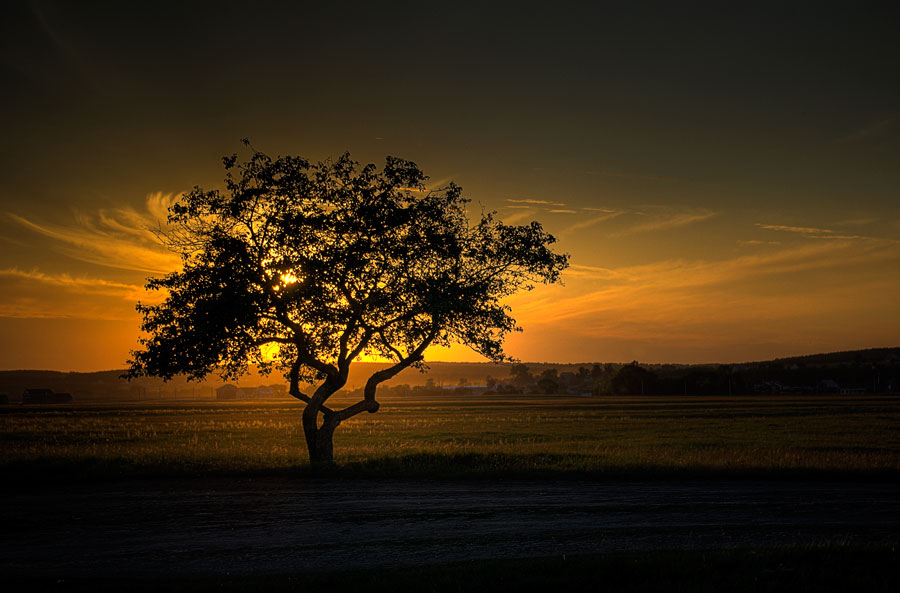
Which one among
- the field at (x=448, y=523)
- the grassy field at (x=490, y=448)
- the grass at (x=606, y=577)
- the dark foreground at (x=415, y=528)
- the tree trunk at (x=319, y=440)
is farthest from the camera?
the tree trunk at (x=319, y=440)

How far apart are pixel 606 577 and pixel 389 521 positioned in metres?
6.13

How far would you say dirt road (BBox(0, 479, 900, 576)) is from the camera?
1230cm

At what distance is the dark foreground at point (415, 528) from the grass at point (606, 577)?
0.22 ft

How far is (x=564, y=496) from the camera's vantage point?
18.5 metres

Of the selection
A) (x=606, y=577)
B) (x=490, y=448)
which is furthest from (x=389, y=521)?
(x=490, y=448)

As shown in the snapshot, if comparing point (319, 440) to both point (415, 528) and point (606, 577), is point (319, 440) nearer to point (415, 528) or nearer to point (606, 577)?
point (415, 528)

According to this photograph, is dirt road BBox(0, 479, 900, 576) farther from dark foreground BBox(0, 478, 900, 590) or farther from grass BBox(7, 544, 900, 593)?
grass BBox(7, 544, 900, 593)

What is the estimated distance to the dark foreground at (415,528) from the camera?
1148 centimetres

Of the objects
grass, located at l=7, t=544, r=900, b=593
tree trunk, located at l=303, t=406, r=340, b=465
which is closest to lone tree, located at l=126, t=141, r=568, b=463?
tree trunk, located at l=303, t=406, r=340, b=465

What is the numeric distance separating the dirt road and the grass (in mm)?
707

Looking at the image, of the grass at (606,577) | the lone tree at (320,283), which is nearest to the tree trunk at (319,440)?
the lone tree at (320,283)

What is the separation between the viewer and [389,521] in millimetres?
15203

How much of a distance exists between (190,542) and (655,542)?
989 cm

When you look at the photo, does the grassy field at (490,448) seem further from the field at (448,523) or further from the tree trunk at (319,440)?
the tree trunk at (319,440)
